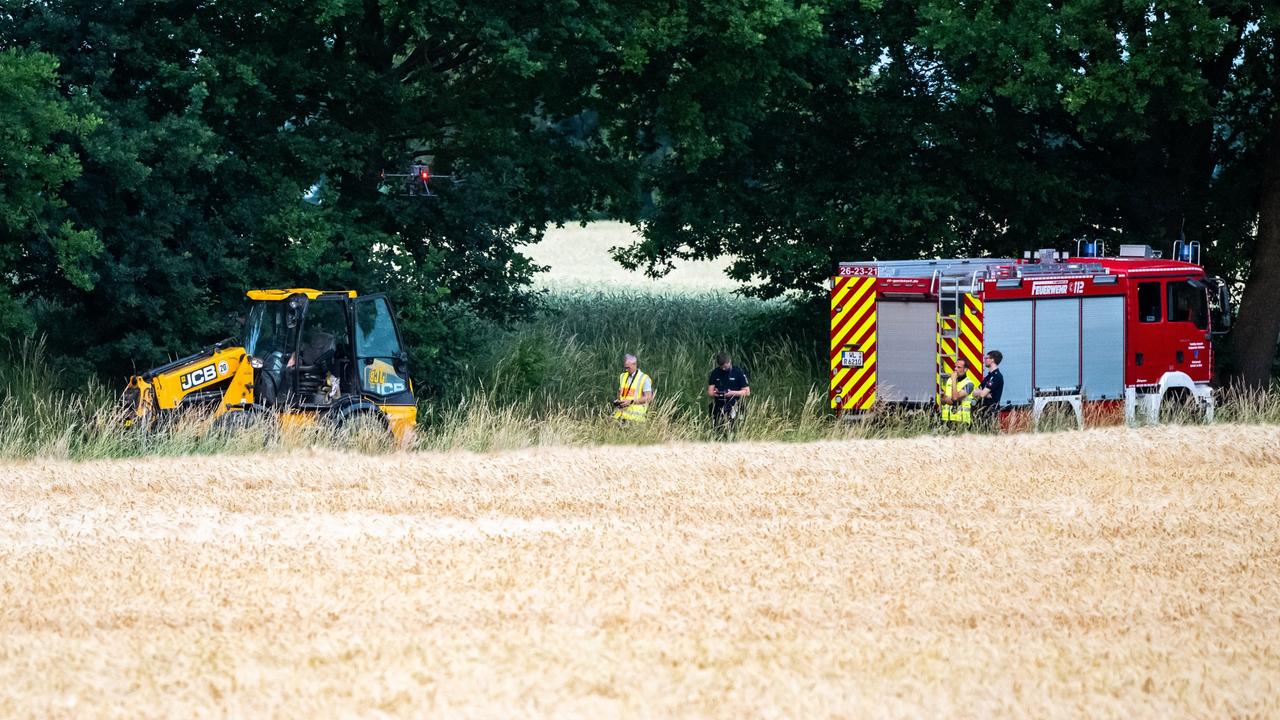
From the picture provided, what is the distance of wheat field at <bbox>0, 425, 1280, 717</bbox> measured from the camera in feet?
24.8

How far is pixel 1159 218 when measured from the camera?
2533cm

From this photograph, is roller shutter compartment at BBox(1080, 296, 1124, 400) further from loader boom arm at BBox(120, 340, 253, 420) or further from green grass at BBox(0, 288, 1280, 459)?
loader boom arm at BBox(120, 340, 253, 420)

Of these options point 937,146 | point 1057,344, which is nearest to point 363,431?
point 1057,344

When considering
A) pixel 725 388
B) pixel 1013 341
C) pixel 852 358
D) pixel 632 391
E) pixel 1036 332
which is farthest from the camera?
pixel 852 358

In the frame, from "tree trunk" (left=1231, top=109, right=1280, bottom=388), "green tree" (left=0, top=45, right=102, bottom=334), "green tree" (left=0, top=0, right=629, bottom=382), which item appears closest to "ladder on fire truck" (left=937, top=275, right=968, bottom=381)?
"green tree" (left=0, top=0, right=629, bottom=382)

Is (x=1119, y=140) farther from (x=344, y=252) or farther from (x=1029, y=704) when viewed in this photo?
(x=1029, y=704)

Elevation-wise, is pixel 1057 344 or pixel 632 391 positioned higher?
pixel 1057 344

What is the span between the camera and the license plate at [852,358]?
65.1ft

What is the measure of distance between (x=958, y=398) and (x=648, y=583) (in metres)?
9.68

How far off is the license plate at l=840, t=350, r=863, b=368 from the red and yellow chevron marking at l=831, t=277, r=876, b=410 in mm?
57

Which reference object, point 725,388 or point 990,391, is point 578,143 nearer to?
point 725,388

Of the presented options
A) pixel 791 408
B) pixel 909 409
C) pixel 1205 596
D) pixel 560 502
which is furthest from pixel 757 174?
pixel 1205 596

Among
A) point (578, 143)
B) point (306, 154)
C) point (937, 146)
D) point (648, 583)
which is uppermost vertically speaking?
point (578, 143)

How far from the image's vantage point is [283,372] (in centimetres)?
1605
